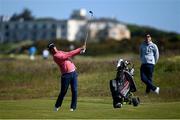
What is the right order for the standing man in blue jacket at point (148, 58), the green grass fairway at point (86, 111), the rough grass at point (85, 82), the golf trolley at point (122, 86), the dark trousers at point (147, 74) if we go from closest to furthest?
the green grass fairway at point (86, 111) < the golf trolley at point (122, 86) < the standing man in blue jacket at point (148, 58) < the dark trousers at point (147, 74) < the rough grass at point (85, 82)

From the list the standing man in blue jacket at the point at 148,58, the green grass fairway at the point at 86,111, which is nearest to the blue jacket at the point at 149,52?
the standing man in blue jacket at the point at 148,58

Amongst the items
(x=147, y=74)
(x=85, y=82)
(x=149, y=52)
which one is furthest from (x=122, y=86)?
(x=85, y=82)

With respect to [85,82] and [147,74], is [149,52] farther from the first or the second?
[85,82]

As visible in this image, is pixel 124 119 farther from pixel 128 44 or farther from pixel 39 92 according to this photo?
pixel 128 44

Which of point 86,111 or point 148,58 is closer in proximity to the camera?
point 86,111

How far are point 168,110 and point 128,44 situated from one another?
8508cm

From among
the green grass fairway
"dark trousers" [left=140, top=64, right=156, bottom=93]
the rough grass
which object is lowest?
the rough grass

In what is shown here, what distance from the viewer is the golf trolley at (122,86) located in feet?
65.2

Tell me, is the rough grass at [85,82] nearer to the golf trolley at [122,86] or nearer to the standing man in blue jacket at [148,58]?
the standing man in blue jacket at [148,58]

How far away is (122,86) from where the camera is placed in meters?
20.0

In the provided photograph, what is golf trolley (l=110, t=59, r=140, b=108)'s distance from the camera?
65.2ft

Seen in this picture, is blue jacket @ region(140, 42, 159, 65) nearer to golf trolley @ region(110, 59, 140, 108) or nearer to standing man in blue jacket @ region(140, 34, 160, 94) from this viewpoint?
standing man in blue jacket @ region(140, 34, 160, 94)

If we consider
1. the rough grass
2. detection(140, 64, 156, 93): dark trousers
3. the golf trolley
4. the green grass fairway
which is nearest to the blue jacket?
detection(140, 64, 156, 93): dark trousers

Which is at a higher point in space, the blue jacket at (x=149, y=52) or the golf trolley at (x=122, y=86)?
the blue jacket at (x=149, y=52)
